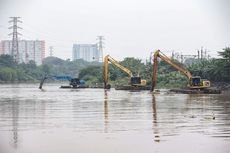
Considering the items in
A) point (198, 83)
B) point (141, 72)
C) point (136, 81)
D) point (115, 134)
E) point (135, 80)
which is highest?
point (141, 72)

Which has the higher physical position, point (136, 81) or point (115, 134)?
point (136, 81)

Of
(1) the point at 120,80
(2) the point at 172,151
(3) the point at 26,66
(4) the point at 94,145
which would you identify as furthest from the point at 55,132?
(3) the point at 26,66

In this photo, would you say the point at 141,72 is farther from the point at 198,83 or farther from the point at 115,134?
the point at 115,134

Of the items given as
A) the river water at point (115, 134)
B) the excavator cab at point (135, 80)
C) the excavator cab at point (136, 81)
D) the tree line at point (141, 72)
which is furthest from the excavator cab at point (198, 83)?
the river water at point (115, 134)

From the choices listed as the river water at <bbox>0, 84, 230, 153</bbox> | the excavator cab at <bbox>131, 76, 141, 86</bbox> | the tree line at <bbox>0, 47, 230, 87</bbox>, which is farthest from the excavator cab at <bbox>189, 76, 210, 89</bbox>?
the river water at <bbox>0, 84, 230, 153</bbox>

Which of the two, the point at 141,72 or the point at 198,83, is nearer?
the point at 198,83

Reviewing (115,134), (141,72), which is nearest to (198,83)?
(141,72)

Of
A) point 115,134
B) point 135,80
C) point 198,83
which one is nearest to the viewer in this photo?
point 115,134

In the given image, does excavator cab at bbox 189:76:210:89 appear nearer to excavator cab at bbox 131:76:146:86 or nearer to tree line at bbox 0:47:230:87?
tree line at bbox 0:47:230:87

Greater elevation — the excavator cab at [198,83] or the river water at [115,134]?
the excavator cab at [198,83]

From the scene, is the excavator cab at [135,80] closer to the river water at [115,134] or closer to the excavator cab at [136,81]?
the excavator cab at [136,81]

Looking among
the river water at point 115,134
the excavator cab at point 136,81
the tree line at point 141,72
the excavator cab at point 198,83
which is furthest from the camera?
the excavator cab at point 136,81

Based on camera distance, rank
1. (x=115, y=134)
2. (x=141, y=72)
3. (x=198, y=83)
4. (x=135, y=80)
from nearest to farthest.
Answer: (x=115, y=134)
(x=198, y=83)
(x=135, y=80)
(x=141, y=72)

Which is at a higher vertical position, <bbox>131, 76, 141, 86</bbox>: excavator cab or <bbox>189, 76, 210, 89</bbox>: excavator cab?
<bbox>131, 76, 141, 86</bbox>: excavator cab
